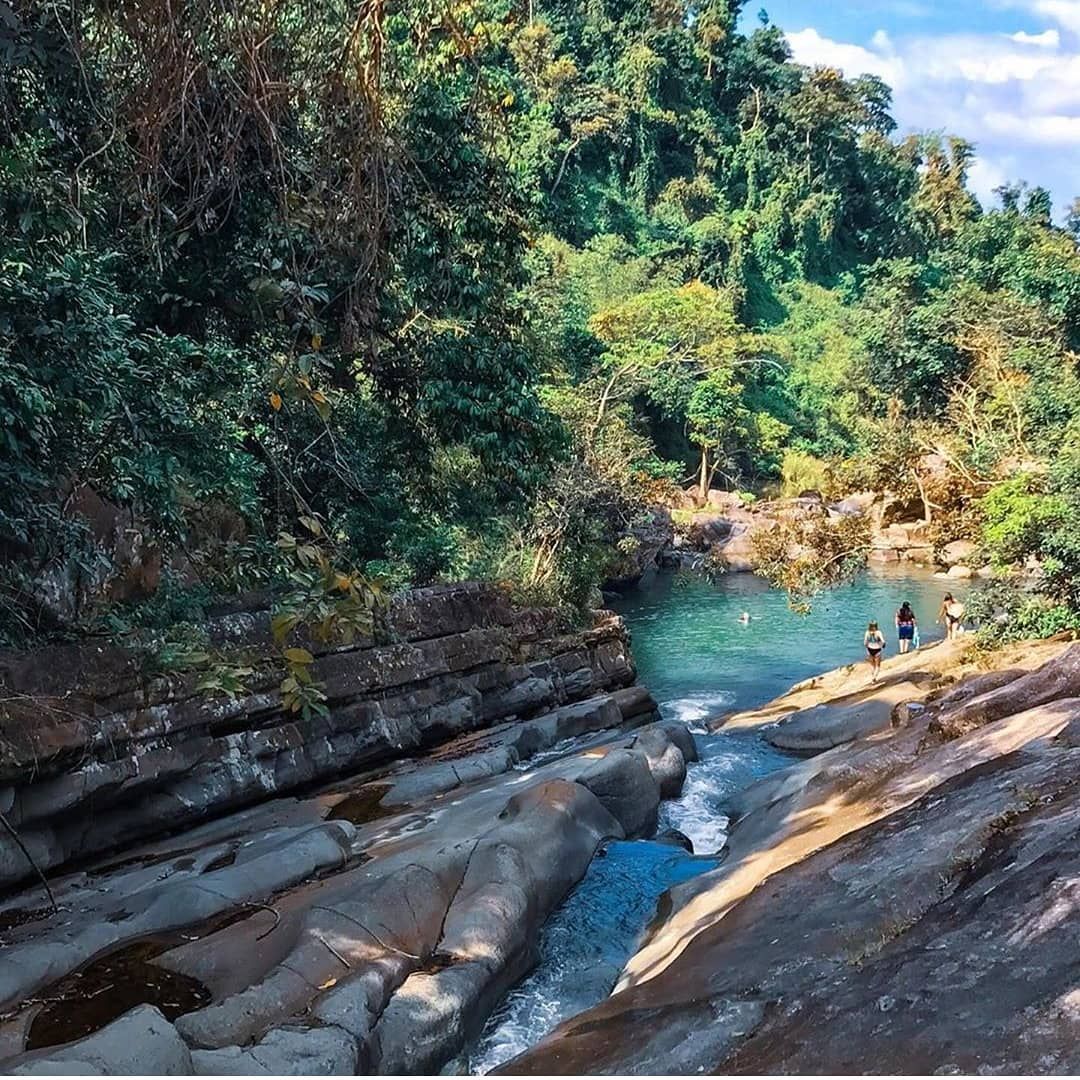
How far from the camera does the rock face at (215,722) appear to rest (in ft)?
28.2

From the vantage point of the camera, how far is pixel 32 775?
325 inches

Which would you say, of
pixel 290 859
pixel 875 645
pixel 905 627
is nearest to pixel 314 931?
pixel 290 859

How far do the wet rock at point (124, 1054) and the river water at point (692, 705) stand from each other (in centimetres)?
215

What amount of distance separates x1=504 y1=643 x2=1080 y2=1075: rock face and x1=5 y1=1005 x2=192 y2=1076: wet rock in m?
2.04

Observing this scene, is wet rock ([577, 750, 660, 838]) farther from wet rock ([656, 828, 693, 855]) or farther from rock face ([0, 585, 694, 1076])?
wet rock ([656, 828, 693, 855])

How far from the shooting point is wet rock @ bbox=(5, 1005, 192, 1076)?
524 centimetres

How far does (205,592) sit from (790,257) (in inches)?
1998

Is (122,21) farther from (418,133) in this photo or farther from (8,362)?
(418,133)

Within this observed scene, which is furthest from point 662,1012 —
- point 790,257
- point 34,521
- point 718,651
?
point 790,257

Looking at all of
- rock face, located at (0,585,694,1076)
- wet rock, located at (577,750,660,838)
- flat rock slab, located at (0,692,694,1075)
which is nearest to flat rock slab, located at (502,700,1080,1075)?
flat rock slab, located at (0,692,694,1075)

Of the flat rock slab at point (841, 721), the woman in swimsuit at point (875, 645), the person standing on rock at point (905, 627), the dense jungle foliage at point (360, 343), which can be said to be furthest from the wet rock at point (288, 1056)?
the person standing on rock at point (905, 627)

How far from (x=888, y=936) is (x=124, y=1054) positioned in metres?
4.30

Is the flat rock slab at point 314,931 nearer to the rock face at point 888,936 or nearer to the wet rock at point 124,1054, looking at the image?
the wet rock at point 124,1054

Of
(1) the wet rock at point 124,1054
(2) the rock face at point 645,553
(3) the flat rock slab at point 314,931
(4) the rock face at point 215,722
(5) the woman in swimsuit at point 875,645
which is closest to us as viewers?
(1) the wet rock at point 124,1054
